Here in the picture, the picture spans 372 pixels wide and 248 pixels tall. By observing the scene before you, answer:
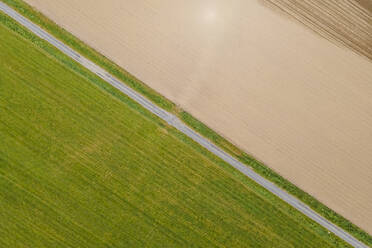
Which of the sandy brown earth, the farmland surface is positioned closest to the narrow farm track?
the sandy brown earth

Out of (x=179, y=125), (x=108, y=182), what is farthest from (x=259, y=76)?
(x=108, y=182)

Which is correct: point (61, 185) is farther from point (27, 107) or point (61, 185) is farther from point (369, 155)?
point (369, 155)

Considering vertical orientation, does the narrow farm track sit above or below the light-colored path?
above

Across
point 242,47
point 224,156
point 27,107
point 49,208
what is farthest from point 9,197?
point 242,47

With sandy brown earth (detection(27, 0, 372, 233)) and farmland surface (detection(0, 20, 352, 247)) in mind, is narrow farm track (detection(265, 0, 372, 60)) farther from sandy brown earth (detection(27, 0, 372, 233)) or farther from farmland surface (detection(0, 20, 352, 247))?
farmland surface (detection(0, 20, 352, 247))

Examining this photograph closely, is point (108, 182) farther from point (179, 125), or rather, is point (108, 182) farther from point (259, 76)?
point (259, 76)
